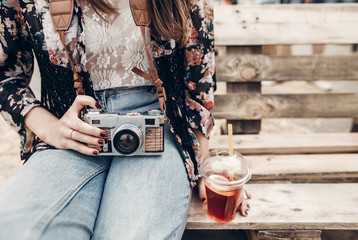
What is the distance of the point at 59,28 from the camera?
33.4 inches

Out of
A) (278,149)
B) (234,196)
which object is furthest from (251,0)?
(234,196)

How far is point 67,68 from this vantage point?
90 centimetres

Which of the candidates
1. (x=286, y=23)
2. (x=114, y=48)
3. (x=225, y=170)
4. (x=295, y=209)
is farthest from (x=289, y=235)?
(x=286, y=23)

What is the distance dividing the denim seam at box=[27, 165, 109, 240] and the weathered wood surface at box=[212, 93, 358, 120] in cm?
97

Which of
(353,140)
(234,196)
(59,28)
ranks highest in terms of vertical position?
(59,28)

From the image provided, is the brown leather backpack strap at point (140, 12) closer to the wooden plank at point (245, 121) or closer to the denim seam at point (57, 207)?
the denim seam at point (57, 207)

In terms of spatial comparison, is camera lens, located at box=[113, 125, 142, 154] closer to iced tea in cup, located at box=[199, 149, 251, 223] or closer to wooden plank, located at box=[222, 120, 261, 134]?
iced tea in cup, located at box=[199, 149, 251, 223]

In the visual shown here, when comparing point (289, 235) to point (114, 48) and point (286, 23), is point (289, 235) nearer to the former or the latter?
point (114, 48)

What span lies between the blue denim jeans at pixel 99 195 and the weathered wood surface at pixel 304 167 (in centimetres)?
49

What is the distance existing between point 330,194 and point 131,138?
78cm

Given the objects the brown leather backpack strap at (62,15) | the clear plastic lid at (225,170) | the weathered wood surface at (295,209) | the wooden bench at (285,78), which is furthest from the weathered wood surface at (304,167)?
the brown leather backpack strap at (62,15)

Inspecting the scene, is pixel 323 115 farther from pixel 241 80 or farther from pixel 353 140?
pixel 241 80

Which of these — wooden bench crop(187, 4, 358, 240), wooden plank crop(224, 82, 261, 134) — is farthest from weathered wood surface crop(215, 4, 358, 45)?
wooden plank crop(224, 82, 261, 134)

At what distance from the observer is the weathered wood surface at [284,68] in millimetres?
1558
